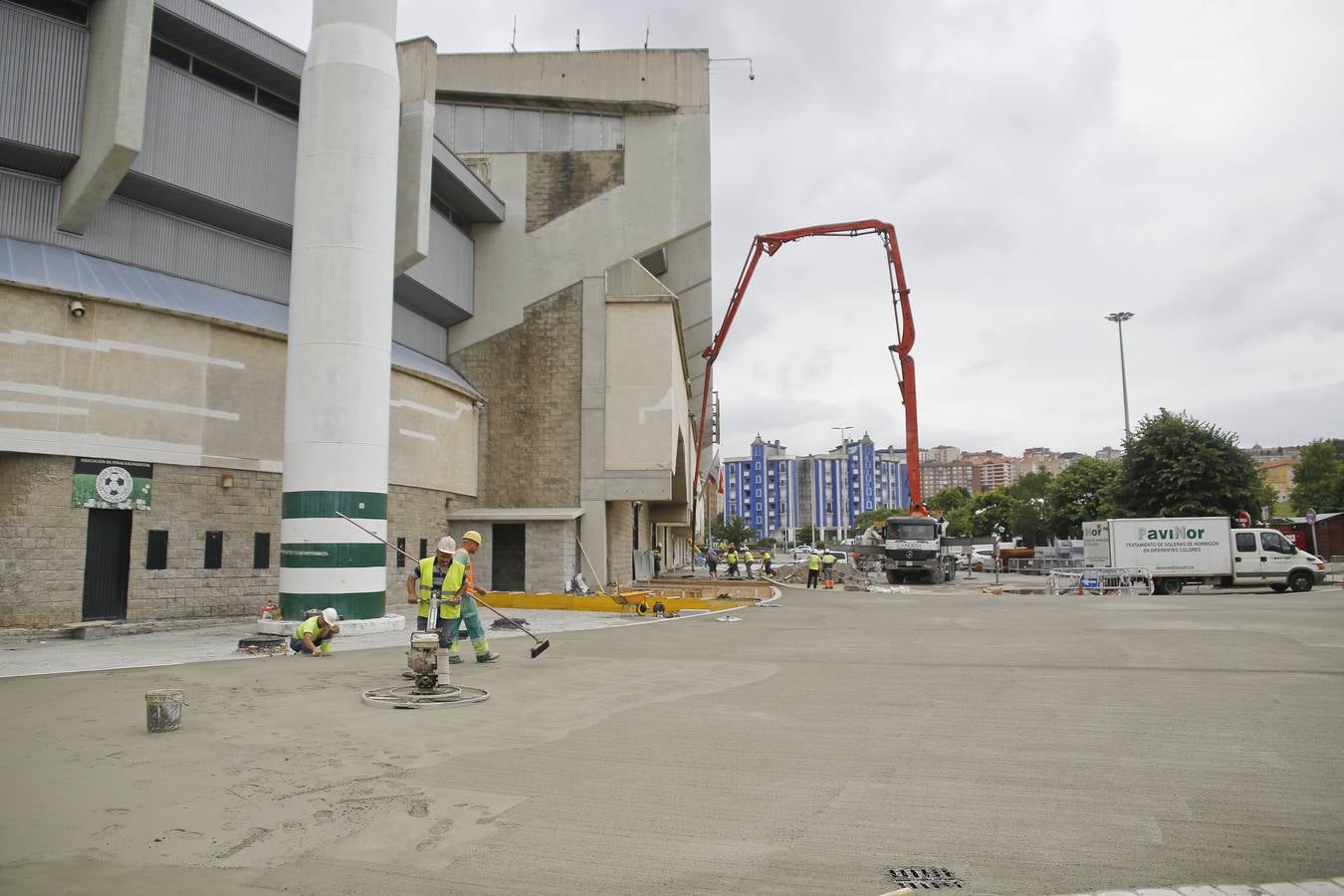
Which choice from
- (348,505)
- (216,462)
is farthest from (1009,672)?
(216,462)

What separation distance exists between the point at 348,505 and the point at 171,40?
12.0 metres

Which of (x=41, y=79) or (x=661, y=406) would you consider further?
(x=661, y=406)

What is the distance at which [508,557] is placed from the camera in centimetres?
2786

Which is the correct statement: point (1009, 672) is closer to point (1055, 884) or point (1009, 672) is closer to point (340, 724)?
point (1055, 884)

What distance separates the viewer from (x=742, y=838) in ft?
15.5

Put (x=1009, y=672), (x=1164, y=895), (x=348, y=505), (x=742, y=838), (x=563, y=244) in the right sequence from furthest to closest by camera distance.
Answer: (x=563, y=244)
(x=348, y=505)
(x=1009, y=672)
(x=742, y=838)
(x=1164, y=895)

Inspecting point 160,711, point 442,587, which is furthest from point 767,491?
point 160,711

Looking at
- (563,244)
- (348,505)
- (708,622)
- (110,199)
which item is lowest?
(708,622)

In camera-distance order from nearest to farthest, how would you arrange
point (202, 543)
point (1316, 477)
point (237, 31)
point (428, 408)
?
point (202, 543) < point (237, 31) < point (428, 408) < point (1316, 477)

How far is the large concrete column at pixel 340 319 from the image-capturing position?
1569cm

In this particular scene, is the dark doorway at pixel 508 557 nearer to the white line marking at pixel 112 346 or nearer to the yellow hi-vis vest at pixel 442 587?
the white line marking at pixel 112 346

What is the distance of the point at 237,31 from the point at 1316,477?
7395 centimetres

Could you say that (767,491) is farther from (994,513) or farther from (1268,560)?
(1268,560)

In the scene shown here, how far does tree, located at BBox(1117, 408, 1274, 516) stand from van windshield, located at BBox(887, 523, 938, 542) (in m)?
11.6
